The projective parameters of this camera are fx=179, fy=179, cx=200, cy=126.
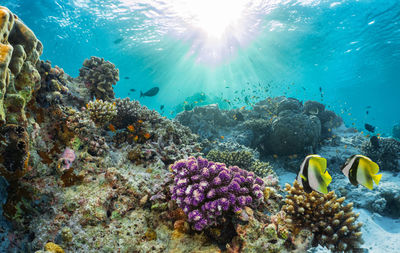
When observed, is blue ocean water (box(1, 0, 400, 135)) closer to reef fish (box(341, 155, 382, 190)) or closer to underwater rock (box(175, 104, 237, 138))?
underwater rock (box(175, 104, 237, 138))

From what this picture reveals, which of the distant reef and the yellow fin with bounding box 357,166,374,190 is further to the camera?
the distant reef

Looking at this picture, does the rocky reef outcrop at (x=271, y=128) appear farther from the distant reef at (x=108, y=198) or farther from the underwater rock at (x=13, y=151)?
the underwater rock at (x=13, y=151)

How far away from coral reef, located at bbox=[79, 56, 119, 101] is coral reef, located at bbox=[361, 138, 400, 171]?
12.7m

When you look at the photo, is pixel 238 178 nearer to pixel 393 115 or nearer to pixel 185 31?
pixel 185 31

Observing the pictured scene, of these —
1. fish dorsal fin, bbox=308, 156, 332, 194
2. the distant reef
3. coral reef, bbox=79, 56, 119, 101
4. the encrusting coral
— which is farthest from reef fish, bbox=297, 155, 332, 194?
coral reef, bbox=79, 56, 119, 101

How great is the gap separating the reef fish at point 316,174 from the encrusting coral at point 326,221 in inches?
41.2

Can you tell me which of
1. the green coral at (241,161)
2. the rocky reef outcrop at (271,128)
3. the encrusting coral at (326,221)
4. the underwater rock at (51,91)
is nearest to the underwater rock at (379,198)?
the rocky reef outcrop at (271,128)

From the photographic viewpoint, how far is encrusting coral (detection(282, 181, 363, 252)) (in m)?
2.57

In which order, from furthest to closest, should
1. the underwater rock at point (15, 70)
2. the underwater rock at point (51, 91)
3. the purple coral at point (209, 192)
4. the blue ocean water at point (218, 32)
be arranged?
the blue ocean water at point (218, 32)
the underwater rock at point (51, 91)
the purple coral at point (209, 192)
the underwater rock at point (15, 70)

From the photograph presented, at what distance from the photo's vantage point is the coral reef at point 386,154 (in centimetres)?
857

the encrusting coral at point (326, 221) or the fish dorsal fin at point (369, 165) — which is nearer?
the fish dorsal fin at point (369, 165)

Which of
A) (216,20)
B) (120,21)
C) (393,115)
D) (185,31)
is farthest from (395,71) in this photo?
(393,115)

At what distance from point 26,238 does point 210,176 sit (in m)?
2.52

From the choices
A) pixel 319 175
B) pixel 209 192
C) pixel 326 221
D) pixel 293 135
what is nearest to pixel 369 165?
pixel 319 175
